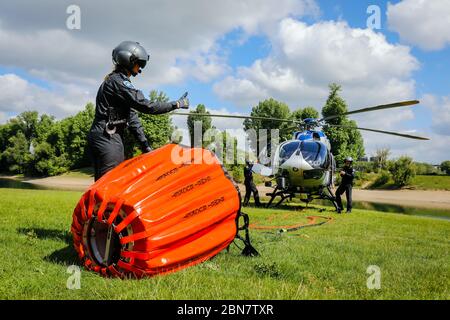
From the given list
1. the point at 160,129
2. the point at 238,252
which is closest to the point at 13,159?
the point at 160,129

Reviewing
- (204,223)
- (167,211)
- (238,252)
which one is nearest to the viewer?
(167,211)

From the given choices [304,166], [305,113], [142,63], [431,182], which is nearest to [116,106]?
[142,63]

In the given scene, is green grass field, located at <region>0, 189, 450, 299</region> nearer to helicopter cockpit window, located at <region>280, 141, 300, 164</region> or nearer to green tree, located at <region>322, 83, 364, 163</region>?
helicopter cockpit window, located at <region>280, 141, 300, 164</region>

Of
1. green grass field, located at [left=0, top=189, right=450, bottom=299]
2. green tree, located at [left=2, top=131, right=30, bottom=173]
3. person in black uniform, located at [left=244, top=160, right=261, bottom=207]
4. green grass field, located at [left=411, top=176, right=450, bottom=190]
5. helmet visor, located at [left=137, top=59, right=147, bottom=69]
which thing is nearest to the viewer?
green grass field, located at [left=0, top=189, right=450, bottom=299]

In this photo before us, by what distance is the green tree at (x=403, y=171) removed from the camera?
50.2 m

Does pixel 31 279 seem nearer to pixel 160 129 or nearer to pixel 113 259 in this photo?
pixel 113 259

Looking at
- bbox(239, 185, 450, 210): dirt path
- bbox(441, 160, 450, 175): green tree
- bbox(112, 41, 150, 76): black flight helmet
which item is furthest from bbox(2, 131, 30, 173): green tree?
bbox(112, 41, 150, 76): black flight helmet

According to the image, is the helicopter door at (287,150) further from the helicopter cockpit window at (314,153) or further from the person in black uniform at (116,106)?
the person in black uniform at (116,106)

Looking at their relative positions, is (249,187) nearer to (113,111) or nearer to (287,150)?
(287,150)

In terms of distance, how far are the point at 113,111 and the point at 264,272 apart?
3.06 m

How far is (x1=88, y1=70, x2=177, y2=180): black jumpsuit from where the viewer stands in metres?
5.14

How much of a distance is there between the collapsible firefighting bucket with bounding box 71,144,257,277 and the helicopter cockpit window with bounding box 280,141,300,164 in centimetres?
1214

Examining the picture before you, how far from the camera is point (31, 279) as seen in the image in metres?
3.68
